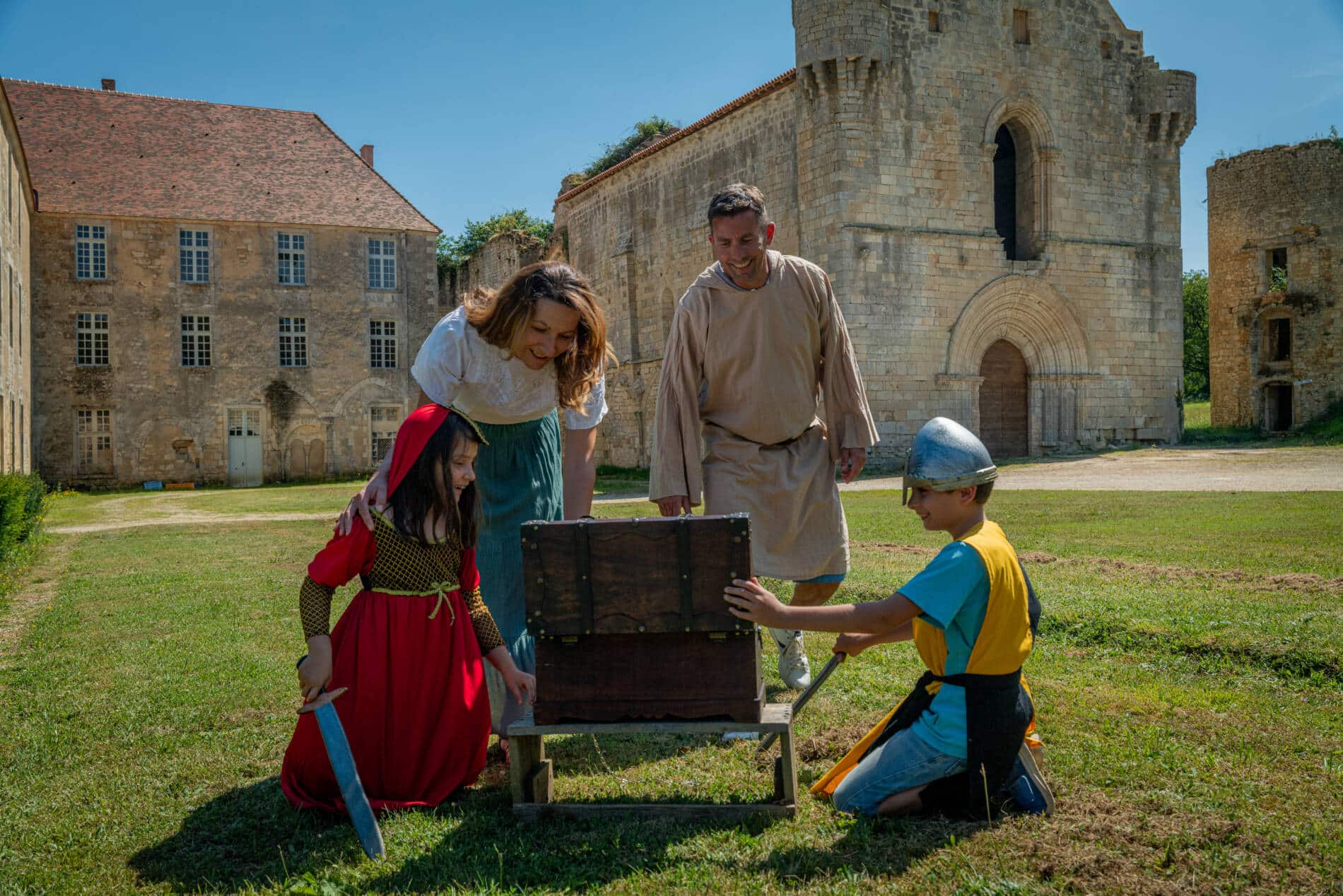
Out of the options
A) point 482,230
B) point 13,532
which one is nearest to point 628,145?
point 482,230

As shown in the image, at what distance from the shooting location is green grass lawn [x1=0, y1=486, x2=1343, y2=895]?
8.96 ft

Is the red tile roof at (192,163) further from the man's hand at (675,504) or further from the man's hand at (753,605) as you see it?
the man's hand at (753,605)

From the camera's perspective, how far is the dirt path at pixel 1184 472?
15.1m

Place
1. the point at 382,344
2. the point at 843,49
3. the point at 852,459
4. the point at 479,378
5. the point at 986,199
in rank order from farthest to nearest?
the point at 382,344 < the point at 986,199 < the point at 843,49 < the point at 852,459 < the point at 479,378

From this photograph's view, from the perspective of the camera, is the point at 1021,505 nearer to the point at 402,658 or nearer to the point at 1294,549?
the point at 1294,549

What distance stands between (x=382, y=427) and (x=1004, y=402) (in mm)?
19532

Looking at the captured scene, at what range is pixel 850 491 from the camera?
17469 mm

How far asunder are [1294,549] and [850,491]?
9.56 m

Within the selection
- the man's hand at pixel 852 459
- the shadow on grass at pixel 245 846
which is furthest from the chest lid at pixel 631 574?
the man's hand at pixel 852 459

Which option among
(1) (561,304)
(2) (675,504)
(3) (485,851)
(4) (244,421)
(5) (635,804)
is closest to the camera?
(3) (485,851)

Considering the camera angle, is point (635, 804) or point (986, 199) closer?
point (635, 804)

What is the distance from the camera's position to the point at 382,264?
3272cm

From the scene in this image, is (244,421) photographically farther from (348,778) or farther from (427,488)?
(348,778)

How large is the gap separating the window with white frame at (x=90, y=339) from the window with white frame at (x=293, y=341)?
491cm
